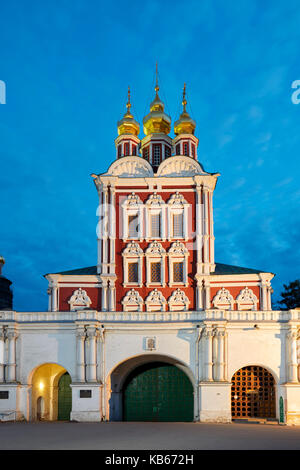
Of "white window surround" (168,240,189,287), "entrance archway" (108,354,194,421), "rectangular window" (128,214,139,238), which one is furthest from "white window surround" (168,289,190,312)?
"entrance archway" (108,354,194,421)

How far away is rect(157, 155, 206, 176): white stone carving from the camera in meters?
37.5

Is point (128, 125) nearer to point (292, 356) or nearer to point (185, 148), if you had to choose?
point (185, 148)

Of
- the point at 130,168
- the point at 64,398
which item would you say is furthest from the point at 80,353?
the point at 130,168

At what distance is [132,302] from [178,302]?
2.94m

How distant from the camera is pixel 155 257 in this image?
3638 centimetres

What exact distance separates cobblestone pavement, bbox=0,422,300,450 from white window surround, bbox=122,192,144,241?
47.1 ft

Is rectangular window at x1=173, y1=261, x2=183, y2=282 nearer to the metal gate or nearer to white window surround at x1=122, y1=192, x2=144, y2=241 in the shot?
white window surround at x1=122, y1=192, x2=144, y2=241

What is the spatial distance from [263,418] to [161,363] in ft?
20.0

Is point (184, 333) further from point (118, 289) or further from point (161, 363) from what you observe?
point (118, 289)

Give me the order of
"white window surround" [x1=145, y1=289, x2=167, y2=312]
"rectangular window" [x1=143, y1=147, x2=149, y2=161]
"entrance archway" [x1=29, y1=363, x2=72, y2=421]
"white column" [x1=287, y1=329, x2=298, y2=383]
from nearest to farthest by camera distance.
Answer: "white column" [x1=287, y1=329, x2=298, y2=383] < "entrance archway" [x1=29, y1=363, x2=72, y2=421] < "white window surround" [x1=145, y1=289, x2=167, y2=312] < "rectangular window" [x1=143, y1=147, x2=149, y2=161]

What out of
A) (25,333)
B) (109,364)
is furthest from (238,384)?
(25,333)

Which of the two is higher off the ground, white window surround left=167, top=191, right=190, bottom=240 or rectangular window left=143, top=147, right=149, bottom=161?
rectangular window left=143, top=147, right=149, bottom=161

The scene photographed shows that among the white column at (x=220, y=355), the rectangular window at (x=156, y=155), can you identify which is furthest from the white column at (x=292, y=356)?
the rectangular window at (x=156, y=155)

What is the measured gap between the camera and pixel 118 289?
3597cm
